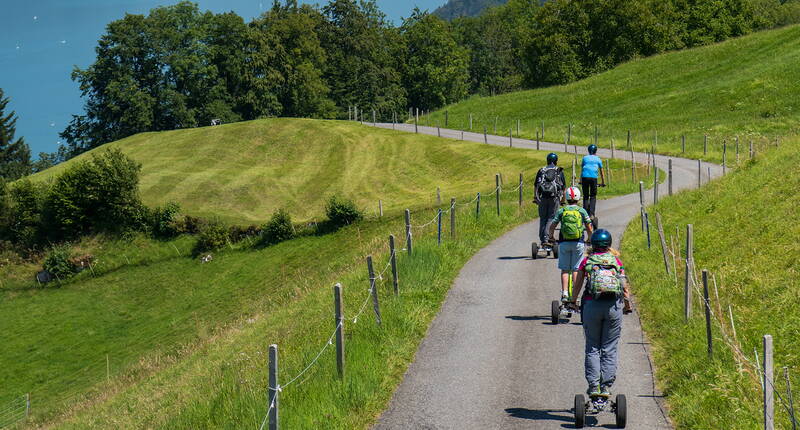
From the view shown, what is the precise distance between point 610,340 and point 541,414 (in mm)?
1332

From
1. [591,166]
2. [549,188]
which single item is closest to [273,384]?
[549,188]

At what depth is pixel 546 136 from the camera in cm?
6862

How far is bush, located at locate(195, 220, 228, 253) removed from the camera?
51625 mm

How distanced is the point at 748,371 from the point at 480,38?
149 m

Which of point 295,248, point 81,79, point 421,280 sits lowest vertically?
point 295,248

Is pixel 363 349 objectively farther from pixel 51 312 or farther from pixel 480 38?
pixel 480 38

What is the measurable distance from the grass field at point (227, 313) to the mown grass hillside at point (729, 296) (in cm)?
419

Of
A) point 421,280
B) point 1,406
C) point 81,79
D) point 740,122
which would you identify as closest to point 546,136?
point 740,122

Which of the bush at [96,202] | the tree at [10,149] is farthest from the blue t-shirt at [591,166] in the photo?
the tree at [10,149]

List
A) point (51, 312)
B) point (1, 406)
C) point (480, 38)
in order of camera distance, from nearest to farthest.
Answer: point (1, 406) < point (51, 312) < point (480, 38)

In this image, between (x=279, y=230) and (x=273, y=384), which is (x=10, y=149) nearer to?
(x=279, y=230)

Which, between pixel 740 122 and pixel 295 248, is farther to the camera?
pixel 740 122

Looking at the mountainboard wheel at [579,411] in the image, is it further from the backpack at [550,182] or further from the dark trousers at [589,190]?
the dark trousers at [589,190]

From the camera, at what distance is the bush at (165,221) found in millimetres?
55969
